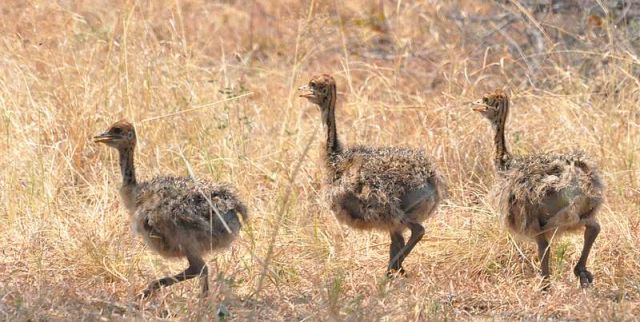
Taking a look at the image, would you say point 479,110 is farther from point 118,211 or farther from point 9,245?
point 9,245

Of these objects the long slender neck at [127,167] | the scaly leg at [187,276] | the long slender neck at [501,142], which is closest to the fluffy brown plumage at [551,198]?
the long slender neck at [501,142]

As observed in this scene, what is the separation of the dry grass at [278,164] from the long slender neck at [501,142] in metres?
0.44

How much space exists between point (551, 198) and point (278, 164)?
2512 millimetres

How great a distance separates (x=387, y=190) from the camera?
6.42 m

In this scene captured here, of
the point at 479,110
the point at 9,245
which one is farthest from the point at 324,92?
the point at 9,245

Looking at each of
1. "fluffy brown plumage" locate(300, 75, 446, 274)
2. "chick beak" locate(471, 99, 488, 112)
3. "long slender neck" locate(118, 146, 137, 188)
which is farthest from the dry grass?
"chick beak" locate(471, 99, 488, 112)

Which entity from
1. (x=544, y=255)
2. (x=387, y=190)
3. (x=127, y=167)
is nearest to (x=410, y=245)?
(x=387, y=190)

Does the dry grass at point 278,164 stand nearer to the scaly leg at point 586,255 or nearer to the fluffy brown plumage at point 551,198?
the scaly leg at point 586,255

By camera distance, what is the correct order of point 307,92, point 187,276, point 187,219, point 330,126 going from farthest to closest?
1. point 307,92
2. point 330,126
3. point 187,276
4. point 187,219

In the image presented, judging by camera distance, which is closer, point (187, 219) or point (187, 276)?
point (187, 219)

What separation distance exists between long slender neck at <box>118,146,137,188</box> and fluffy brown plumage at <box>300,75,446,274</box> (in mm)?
1078

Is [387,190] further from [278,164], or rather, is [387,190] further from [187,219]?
[278,164]

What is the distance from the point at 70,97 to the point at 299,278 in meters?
2.54

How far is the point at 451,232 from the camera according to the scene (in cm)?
720
